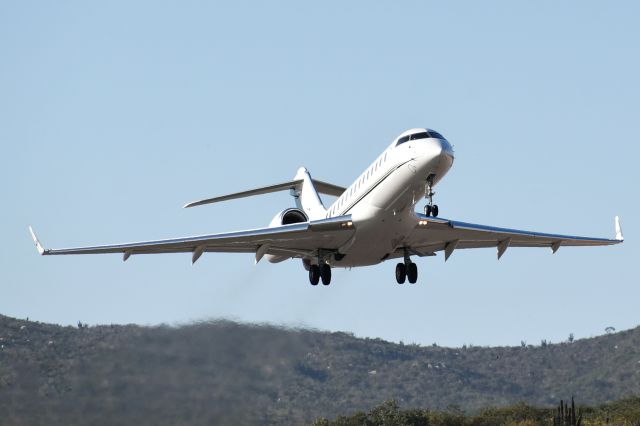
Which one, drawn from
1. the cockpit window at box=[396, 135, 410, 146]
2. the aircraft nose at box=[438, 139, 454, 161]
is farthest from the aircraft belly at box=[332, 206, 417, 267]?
the aircraft nose at box=[438, 139, 454, 161]

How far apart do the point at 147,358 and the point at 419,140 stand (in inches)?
461

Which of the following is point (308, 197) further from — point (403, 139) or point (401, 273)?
point (403, 139)

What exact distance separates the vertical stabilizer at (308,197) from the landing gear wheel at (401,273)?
3.38 m

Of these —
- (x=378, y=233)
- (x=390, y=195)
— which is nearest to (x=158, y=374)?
(x=378, y=233)

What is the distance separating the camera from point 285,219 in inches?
1422

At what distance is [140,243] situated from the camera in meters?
32.7

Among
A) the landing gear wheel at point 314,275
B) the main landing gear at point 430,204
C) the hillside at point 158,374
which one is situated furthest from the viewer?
the landing gear wheel at point 314,275

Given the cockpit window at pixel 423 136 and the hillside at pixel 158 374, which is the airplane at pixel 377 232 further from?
the hillside at pixel 158 374

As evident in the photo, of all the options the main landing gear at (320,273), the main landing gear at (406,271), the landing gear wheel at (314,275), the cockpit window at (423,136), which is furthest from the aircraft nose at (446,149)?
the landing gear wheel at (314,275)

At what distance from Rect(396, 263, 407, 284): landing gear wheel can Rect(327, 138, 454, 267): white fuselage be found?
1.07 metres

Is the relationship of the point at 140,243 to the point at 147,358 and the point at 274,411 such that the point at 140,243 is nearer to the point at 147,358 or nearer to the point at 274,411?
the point at 147,358

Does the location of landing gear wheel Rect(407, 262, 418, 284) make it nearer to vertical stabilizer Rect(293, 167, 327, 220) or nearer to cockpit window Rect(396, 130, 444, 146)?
vertical stabilizer Rect(293, 167, 327, 220)

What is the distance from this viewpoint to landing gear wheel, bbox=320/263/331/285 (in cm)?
3544

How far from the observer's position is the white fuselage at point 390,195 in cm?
3000
